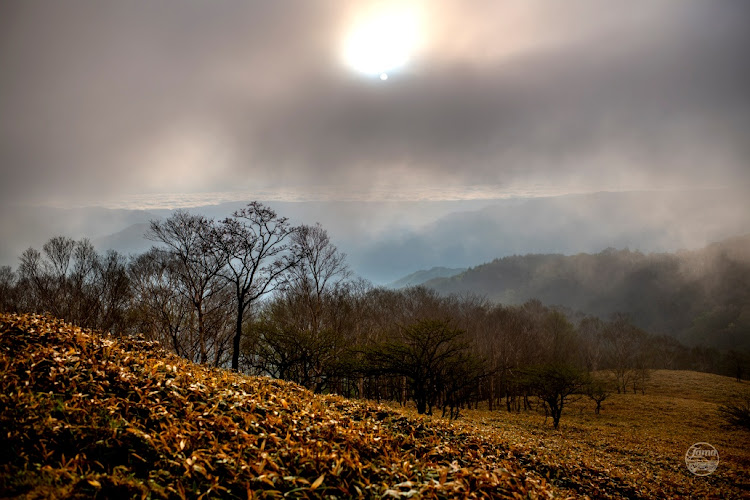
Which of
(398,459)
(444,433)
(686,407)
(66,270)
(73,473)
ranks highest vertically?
(66,270)

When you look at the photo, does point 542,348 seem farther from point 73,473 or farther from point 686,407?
point 73,473

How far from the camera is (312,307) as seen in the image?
1258 inches

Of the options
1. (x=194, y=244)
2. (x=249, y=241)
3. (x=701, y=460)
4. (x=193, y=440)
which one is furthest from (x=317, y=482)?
(x=701, y=460)

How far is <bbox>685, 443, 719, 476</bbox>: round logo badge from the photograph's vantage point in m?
18.3

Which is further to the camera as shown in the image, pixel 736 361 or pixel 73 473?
pixel 736 361

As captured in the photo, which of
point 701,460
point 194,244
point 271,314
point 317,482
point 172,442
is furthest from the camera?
point 271,314

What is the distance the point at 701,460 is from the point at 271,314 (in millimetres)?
34559

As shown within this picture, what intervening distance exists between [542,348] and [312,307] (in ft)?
160

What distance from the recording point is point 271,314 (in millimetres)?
34438

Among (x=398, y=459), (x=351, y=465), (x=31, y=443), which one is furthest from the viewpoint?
(x=398, y=459)

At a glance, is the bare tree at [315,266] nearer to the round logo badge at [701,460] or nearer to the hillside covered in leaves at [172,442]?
the hillside covered in leaves at [172,442]

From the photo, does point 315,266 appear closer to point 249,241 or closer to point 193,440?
point 249,241

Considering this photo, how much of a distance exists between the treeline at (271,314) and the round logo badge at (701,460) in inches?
387

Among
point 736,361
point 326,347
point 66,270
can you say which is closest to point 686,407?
point 736,361
